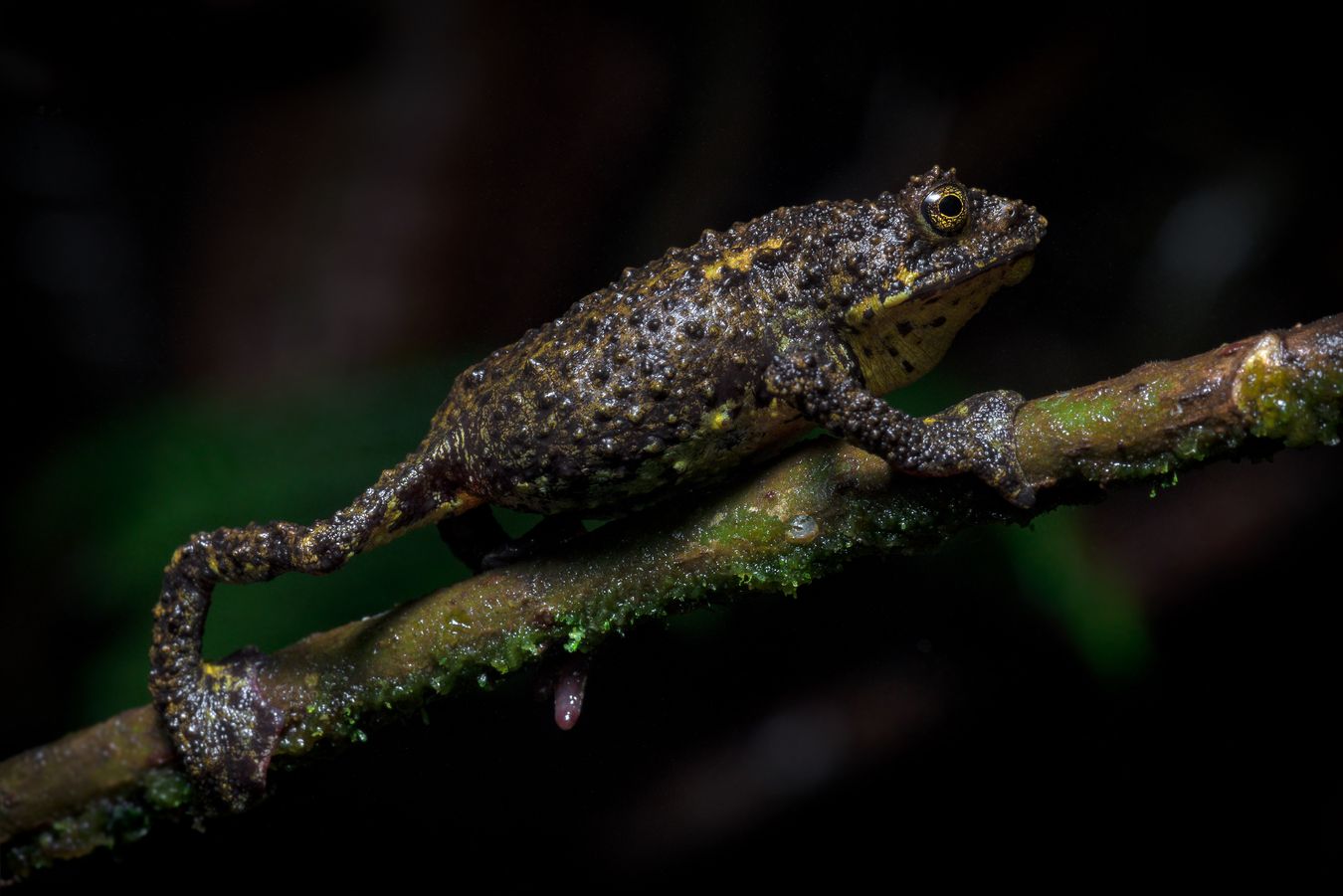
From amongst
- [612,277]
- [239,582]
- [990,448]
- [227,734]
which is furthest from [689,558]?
[612,277]

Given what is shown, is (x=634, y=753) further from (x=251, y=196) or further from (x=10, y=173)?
(x=10, y=173)

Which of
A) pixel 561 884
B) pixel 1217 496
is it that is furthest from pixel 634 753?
pixel 1217 496

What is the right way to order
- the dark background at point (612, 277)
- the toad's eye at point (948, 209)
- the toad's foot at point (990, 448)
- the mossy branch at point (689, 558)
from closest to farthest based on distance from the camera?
the mossy branch at point (689, 558), the toad's foot at point (990, 448), the toad's eye at point (948, 209), the dark background at point (612, 277)

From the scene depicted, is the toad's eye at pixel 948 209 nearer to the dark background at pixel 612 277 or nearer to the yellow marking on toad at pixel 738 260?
the yellow marking on toad at pixel 738 260


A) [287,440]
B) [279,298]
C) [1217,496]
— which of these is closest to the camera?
[1217,496]

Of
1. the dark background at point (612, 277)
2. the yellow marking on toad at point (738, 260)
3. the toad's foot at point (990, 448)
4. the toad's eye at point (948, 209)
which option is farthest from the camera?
the dark background at point (612, 277)

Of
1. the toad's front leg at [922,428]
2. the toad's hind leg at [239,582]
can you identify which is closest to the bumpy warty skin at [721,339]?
the toad's front leg at [922,428]

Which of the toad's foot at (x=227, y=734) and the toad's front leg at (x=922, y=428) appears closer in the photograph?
the toad's front leg at (x=922, y=428)
